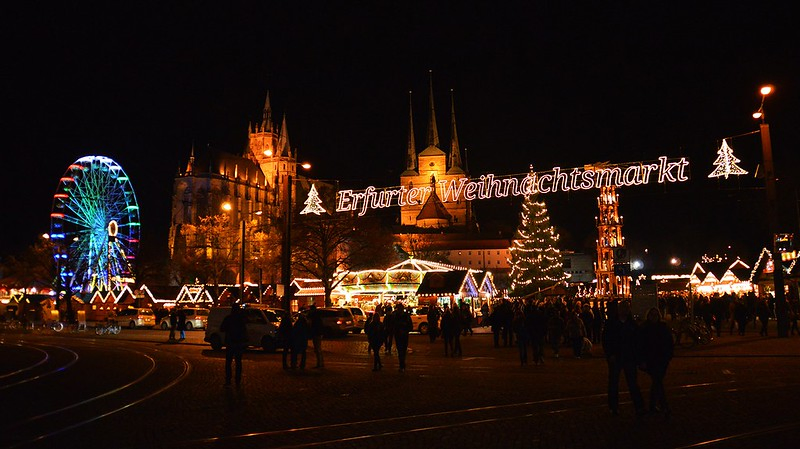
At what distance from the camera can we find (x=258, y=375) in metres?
17.5

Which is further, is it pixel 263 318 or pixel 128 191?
pixel 128 191

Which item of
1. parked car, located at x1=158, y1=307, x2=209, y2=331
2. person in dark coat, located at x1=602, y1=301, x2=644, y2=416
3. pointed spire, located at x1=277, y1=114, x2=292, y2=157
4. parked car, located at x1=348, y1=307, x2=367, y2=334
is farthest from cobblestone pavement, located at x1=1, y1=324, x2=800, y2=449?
pointed spire, located at x1=277, y1=114, x2=292, y2=157

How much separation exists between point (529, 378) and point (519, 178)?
18602mm

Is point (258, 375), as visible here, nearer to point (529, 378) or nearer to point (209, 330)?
point (529, 378)

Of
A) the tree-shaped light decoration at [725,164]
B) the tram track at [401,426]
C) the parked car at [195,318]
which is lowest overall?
the tram track at [401,426]

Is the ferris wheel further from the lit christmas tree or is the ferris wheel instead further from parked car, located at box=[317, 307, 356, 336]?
the lit christmas tree

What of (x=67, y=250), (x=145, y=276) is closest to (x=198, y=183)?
(x=145, y=276)

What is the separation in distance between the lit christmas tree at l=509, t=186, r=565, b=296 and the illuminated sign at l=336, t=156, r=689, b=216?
3442 cm

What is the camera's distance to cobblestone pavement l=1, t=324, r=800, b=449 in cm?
887

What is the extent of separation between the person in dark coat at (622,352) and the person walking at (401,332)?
8204mm

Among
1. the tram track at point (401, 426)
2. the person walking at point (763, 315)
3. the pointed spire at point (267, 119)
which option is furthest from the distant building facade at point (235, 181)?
the tram track at point (401, 426)

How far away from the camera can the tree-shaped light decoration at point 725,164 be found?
26.0 meters

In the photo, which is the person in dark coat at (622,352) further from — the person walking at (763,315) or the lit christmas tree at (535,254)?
the lit christmas tree at (535,254)

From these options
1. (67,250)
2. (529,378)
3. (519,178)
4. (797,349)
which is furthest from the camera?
(67,250)
